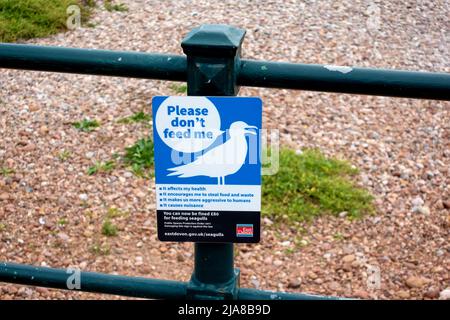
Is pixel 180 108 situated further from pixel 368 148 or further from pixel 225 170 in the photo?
pixel 368 148

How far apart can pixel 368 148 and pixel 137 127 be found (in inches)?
55.1

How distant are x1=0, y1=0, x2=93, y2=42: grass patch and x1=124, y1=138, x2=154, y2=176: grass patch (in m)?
1.98

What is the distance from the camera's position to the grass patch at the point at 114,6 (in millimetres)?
6414

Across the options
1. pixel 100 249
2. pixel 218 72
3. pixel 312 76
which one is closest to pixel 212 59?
pixel 218 72

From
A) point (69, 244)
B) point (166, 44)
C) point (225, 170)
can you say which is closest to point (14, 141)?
point (69, 244)

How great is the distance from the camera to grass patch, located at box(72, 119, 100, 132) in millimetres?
4664

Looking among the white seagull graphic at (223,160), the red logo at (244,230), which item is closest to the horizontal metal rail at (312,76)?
the white seagull graphic at (223,160)

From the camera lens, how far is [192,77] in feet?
6.02

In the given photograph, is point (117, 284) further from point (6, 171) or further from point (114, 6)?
point (114, 6)

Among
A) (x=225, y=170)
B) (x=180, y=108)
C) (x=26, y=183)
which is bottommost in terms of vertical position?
(x=26, y=183)

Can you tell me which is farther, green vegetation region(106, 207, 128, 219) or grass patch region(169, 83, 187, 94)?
grass patch region(169, 83, 187, 94)

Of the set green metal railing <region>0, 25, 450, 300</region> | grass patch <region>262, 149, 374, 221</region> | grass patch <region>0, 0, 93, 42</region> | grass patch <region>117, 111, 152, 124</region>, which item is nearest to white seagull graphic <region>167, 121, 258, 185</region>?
green metal railing <region>0, 25, 450, 300</region>

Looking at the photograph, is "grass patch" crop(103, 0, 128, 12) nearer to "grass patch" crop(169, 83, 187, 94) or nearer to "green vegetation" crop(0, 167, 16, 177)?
"grass patch" crop(169, 83, 187, 94)
